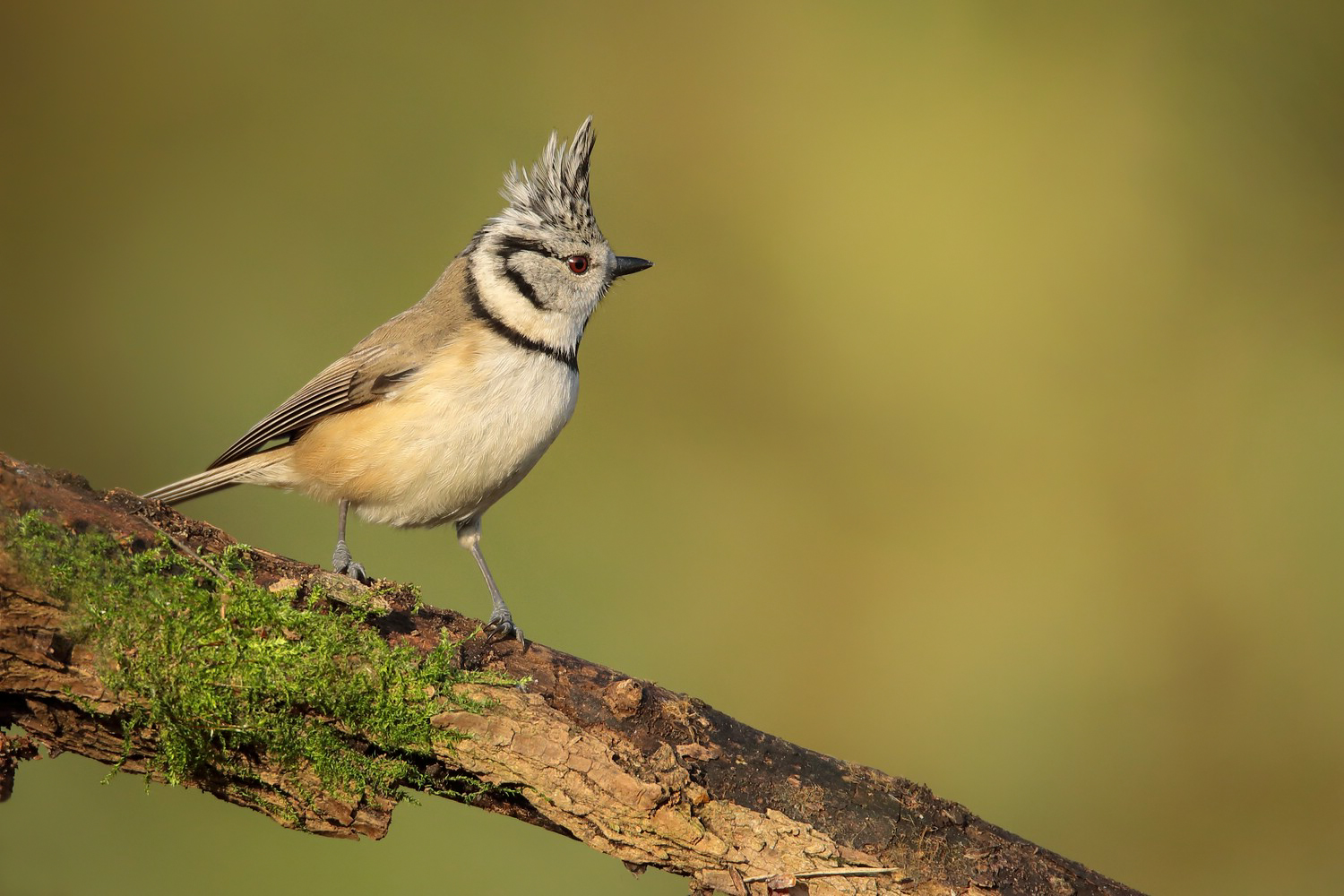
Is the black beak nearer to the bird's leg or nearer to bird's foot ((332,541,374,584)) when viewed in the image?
the bird's leg

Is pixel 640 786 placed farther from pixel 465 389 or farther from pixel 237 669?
pixel 465 389

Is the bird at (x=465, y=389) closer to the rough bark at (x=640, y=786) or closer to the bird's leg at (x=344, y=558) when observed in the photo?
the bird's leg at (x=344, y=558)

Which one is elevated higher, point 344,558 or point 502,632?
point 344,558

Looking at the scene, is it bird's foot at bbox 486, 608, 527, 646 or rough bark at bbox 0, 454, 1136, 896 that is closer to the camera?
rough bark at bbox 0, 454, 1136, 896

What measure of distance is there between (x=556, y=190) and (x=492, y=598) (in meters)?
1.72

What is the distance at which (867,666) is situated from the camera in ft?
22.5

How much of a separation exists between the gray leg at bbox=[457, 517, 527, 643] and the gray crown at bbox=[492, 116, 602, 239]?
4.33 feet

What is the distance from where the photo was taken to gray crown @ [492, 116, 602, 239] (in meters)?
4.38

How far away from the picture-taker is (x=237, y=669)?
2455mm

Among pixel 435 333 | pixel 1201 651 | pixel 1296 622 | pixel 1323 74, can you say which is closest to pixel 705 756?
pixel 435 333

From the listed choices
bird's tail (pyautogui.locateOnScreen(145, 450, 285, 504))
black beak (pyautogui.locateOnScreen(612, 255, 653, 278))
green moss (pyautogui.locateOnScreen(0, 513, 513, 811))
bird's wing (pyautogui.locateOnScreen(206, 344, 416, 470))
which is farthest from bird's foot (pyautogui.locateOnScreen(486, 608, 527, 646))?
black beak (pyautogui.locateOnScreen(612, 255, 653, 278))

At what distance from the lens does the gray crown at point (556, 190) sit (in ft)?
14.4

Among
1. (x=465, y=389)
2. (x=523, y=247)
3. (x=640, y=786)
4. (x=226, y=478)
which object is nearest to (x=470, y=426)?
(x=465, y=389)

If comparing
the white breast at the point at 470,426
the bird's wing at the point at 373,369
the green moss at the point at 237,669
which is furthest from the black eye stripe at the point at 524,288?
the green moss at the point at 237,669
